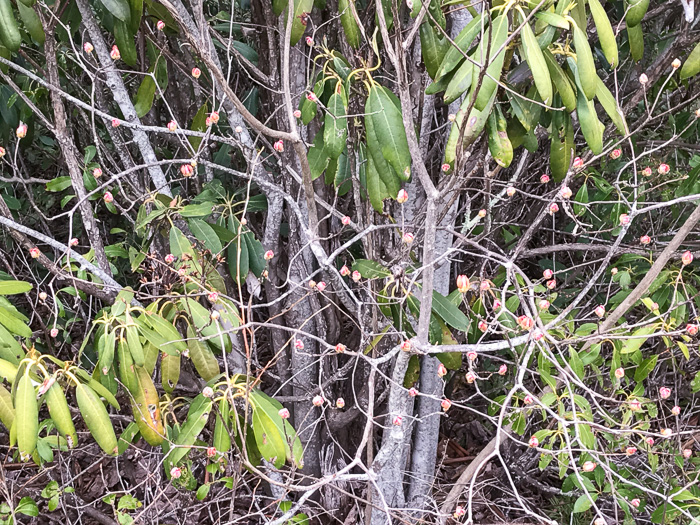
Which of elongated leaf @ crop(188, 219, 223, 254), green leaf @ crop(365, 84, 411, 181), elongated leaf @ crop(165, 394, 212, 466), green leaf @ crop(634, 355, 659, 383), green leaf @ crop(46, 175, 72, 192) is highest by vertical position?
green leaf @ crop(365, 84, 411, 181)

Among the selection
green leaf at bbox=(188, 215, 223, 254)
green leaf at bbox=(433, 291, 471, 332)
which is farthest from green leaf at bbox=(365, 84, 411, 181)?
green leaf at bbox=(188, 215, 223, 254)

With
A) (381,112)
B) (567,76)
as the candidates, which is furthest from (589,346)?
(381,112)

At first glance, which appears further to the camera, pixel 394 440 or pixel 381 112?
pixel 394 440

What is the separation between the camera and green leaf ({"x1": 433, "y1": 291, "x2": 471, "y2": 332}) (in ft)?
5.08

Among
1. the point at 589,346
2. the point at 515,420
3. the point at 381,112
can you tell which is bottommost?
the point at 515,420

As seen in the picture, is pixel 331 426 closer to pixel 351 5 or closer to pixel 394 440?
pixel 394 440

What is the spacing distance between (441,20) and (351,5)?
21cm

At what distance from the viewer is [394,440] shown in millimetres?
1596

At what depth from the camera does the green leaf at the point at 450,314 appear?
5.08 feet

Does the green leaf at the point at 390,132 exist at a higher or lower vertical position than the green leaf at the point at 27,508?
higher

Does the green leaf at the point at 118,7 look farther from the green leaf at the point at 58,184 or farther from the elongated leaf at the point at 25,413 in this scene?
the elongated leaf at the point at 25,413

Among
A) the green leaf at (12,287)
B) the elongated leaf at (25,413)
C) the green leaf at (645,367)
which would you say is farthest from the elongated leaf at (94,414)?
the green leaf at (645,367)

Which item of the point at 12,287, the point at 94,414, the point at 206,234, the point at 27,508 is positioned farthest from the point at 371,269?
the point at 27,508

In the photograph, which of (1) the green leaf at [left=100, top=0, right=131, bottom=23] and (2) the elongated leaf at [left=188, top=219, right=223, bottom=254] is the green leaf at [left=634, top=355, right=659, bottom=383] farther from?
(1) the green leaf at [left=100, top=0, right=131, bottom=23]
